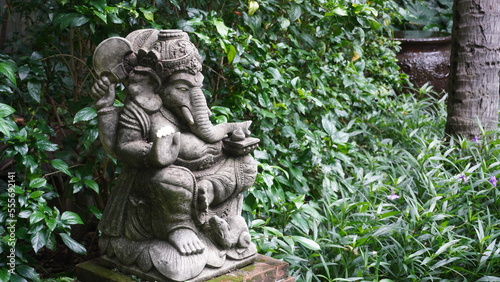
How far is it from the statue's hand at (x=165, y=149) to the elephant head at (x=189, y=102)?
6.3 inches

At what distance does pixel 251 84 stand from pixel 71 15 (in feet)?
4.19

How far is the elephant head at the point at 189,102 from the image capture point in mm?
2455

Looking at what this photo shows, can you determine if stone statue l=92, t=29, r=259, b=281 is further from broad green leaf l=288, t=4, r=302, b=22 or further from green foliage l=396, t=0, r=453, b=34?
green foliage l=396, t=0, r=453, b=34

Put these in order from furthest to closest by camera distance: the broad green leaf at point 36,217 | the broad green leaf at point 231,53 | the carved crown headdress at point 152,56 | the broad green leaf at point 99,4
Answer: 1. the broad green leaf at point 231,53
2. the broad green leaf at point 99,4
3. the broad green leaf at point 36,217
4. the carved crown headdress at point 152,56

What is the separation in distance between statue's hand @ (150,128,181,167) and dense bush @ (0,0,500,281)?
74cm

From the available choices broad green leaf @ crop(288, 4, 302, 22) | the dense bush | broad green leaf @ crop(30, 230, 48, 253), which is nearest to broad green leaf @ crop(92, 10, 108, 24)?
the dense bush

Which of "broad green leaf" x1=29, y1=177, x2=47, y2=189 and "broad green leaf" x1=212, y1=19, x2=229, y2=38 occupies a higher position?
"broad green leaf" x1=212, y1=19, x2=229, y2=38

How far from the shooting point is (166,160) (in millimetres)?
2326

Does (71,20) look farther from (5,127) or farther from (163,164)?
(163,164)

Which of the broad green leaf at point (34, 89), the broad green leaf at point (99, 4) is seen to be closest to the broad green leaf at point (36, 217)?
the broad green leaf at point (34, 89)

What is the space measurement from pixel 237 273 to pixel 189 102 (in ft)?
2.77

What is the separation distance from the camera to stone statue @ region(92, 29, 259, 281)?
2375 millimetres

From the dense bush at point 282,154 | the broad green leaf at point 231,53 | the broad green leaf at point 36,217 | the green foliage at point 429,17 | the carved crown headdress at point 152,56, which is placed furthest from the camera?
the green foliage at point 429,17

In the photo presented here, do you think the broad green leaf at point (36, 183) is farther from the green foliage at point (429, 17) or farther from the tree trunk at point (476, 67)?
the green foliage at point (429, 17)
